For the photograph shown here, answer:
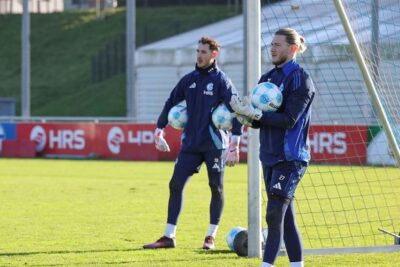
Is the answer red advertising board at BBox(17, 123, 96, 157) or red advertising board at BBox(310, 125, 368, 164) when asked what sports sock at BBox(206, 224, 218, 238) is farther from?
red advertising board at BBox(17, 123, 96, 157)

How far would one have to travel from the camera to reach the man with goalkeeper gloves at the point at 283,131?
865 centimetres

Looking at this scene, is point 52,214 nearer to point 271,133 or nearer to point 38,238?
point 38,238

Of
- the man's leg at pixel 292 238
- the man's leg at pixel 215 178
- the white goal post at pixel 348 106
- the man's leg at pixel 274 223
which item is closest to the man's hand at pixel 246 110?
the man's leg at pixel 274 223

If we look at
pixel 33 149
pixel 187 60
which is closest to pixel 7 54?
pixel 187 60

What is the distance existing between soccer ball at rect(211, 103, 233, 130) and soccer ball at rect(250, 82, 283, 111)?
2.36 meters

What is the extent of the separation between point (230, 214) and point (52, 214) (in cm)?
238

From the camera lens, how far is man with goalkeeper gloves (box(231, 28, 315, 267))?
8.65 m

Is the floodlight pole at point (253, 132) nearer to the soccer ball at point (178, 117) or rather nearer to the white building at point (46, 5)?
the soccer ball at point (178, 117)

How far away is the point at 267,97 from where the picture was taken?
866cm

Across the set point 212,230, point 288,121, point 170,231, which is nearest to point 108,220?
point 170,231

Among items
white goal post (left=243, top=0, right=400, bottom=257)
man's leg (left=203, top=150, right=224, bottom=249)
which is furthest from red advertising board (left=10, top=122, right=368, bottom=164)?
man's leg (left=203, top=150, right=224, bottom=249)

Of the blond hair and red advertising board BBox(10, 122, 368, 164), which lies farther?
red advertising board BBox(10, 122, 368, 164)

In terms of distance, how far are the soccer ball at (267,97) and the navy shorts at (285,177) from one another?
473 millimetres

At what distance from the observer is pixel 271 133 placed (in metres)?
8.86
